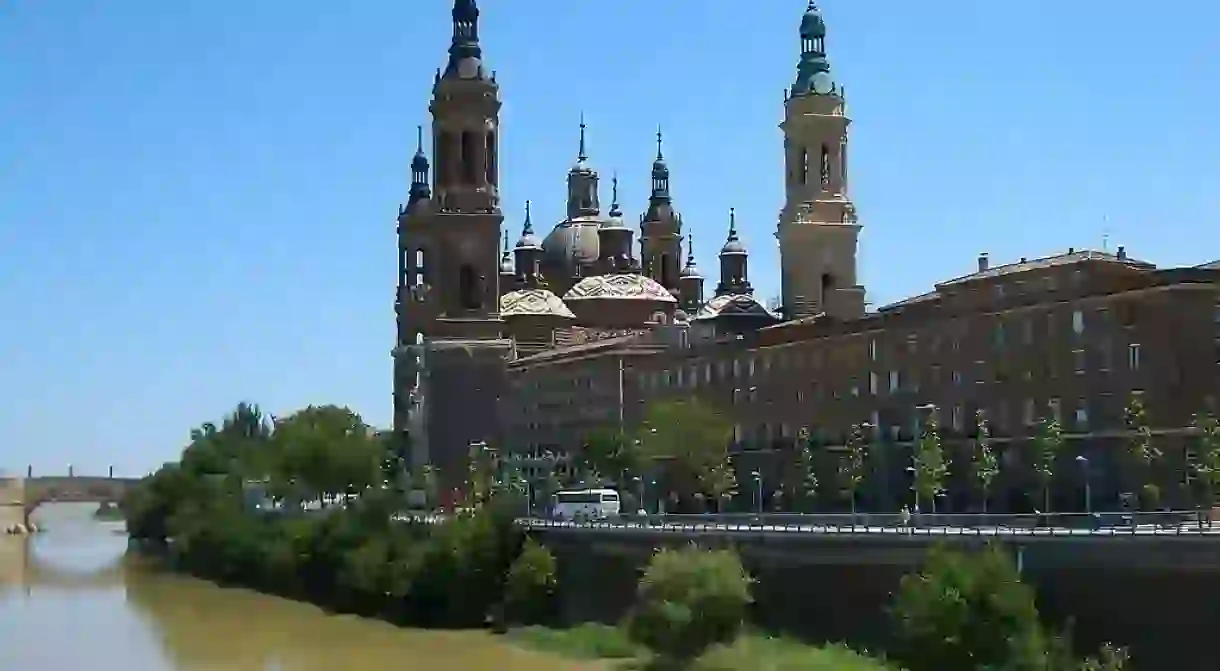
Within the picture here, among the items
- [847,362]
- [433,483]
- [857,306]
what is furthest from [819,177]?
[433,483]

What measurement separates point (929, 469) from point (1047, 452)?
3237mm

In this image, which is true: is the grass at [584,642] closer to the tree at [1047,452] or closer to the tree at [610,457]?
the tree at [1047,452]

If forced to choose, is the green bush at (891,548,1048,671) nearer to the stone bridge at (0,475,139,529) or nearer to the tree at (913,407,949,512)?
the tree at (913,407,949,512)

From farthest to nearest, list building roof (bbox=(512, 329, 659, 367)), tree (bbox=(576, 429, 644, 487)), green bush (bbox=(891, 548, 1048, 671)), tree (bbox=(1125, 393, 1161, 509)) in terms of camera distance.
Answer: building roof (bbox=(512, 329, 659, 367)) < tree (bbox=(576, 429, 644, 487)) < tree (bbox=(1125, 393, 1161, 509)) < green bush (bbox=(891, 548, 1048, 671))

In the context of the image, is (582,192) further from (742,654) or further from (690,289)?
(742,654)

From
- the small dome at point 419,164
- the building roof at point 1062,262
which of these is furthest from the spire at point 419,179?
the building roof at point 1062,262

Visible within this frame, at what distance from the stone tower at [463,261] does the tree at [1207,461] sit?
48.8 m

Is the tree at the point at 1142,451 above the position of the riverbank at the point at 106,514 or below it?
above

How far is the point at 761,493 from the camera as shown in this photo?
2557 inches

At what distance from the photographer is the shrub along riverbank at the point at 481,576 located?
3238 cm

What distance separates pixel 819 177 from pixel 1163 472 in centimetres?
3432

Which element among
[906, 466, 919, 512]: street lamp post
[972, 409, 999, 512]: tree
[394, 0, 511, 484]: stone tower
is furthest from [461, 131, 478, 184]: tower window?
[972, 409, 999, 512]: tree

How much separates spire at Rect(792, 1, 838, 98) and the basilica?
0.06 meters

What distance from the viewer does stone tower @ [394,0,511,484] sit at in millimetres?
90812
